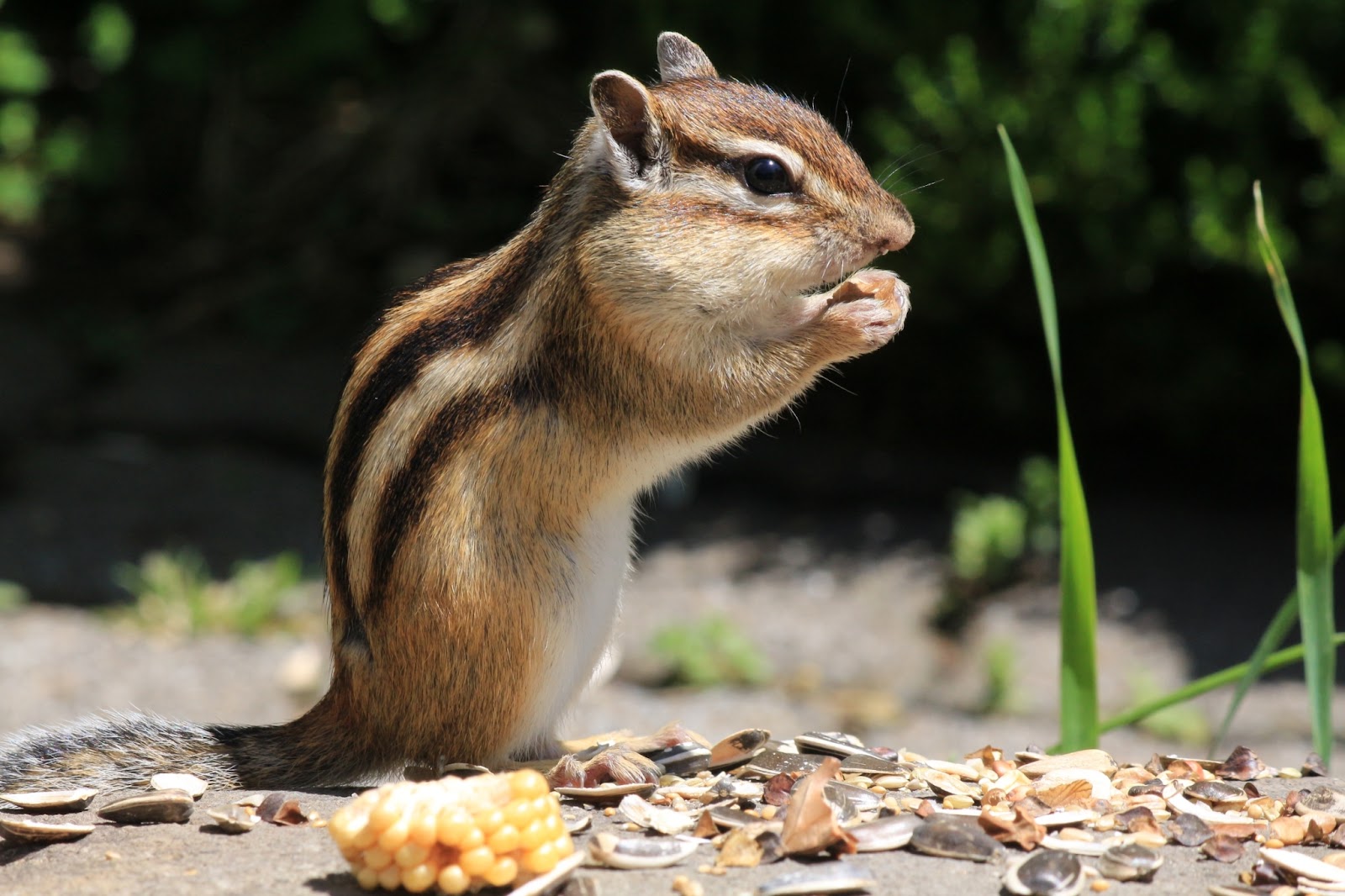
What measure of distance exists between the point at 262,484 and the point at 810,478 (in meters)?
2.80

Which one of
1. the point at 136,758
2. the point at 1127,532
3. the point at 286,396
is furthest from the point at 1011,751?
the point at 286,396

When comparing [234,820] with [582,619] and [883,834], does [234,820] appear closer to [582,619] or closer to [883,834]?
[582,619]

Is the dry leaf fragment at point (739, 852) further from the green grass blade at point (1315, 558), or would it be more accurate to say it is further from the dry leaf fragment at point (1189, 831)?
the green grass blade at point (1315, 558)

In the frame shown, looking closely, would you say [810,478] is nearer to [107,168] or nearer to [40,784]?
[107,168]

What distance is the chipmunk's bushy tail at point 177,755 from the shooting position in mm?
3164

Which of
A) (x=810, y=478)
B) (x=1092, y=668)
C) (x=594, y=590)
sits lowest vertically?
(x=1092, y=668)

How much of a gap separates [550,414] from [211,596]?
4.22m

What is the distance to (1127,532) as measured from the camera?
7.07 m

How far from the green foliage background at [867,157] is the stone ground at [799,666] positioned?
48.2 inches

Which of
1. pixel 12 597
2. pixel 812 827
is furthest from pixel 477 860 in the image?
pixel 12 597

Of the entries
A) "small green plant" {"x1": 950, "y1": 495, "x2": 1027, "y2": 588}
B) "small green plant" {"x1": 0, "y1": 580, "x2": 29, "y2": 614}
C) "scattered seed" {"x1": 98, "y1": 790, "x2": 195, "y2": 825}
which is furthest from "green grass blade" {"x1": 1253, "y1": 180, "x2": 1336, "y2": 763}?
"small green plant" {"x1": 0, "y1": 580, "x2": 29, "y2": 614}

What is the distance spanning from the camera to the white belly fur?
10.3 ft

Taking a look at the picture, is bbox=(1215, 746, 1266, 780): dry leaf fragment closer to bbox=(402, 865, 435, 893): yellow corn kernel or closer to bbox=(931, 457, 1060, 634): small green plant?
bbox=(402, 865, 435, 893): yellow corn kernel

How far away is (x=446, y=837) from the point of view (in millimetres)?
2410
